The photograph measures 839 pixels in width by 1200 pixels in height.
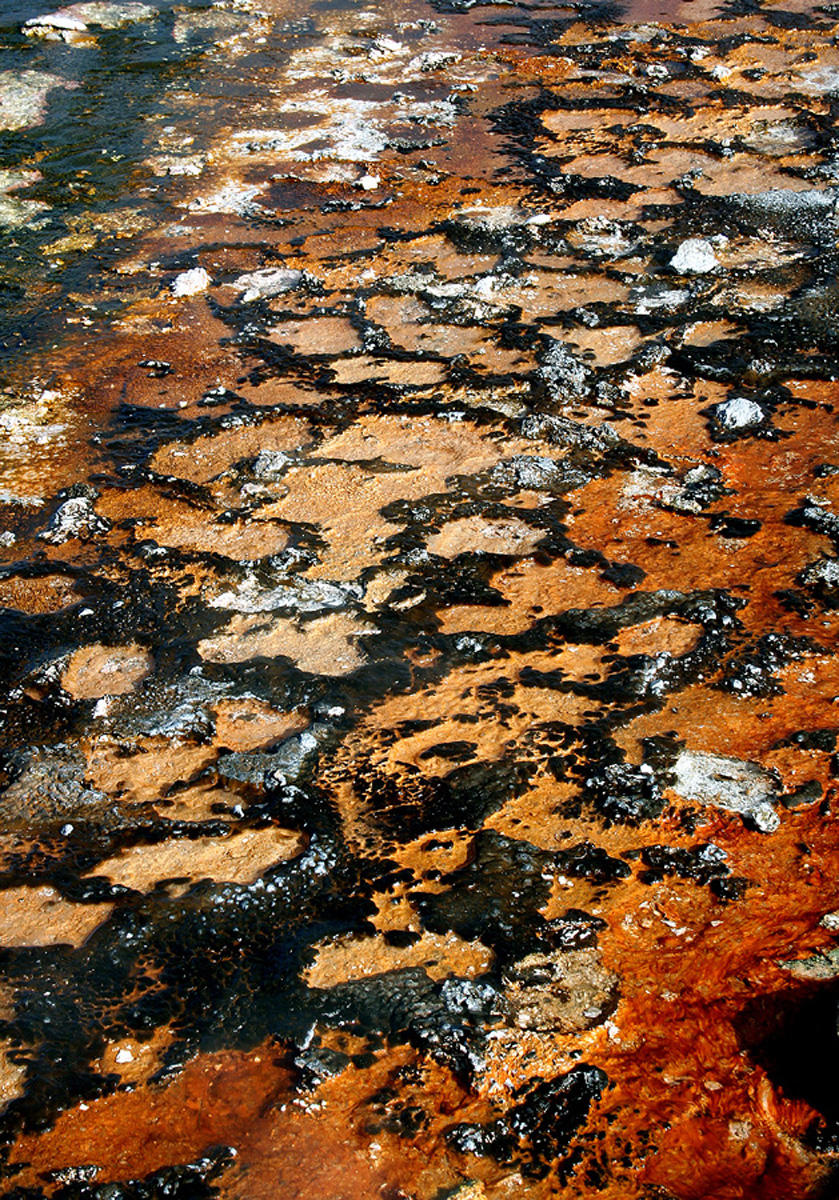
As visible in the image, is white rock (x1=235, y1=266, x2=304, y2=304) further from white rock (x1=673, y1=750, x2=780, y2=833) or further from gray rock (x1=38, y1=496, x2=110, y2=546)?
white rock (x1=673, y1=750, x2=780, y2=833)

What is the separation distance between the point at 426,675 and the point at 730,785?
3.12ft

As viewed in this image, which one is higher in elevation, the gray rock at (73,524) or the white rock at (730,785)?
the gray rock at (73,524)

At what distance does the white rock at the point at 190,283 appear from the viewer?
208 inches

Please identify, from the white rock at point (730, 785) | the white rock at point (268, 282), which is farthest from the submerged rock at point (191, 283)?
the white rock at point (730, 785)

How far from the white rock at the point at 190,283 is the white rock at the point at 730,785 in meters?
4.00

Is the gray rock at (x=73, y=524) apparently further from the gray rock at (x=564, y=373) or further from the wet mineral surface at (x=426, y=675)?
the gray rock at (x=564, y=373)

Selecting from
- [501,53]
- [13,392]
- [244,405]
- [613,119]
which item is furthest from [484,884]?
[501,53]

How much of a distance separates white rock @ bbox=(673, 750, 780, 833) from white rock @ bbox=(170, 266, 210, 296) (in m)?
4.00

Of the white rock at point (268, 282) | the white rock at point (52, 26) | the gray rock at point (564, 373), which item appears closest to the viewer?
the gray rock at point (564, 373)

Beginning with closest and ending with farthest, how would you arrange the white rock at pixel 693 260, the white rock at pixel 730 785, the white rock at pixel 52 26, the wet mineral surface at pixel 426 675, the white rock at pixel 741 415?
the wet mineral surface at pixel 426 675 < the white rock at pixel 730 785 < the white rock at pixel 741 415 < the white rock at pixel 693 260 < the white rock at pixel 52 26

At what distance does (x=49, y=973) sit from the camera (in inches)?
86.7

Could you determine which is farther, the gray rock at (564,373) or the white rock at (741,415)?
the gray rock at (564,373)

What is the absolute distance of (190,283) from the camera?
17.4ft

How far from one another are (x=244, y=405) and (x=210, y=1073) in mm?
3100
